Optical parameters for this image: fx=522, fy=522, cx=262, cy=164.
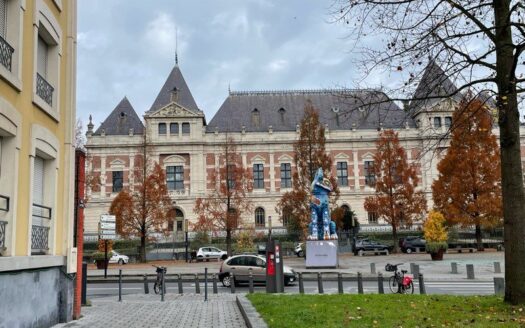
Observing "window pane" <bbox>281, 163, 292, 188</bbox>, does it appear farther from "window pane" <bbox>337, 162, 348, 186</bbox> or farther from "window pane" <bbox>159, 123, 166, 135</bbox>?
"window pane" <bbox>159, 123, 166, 135</bbox>

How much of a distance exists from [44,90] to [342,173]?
57.3 m

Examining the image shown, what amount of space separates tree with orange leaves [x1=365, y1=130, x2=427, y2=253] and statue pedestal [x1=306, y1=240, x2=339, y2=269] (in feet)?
54.4

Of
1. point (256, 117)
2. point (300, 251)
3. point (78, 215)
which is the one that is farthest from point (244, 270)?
point (256, 117)

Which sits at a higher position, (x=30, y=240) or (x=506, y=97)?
(x=506, y=97)

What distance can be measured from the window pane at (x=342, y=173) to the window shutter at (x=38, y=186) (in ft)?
187

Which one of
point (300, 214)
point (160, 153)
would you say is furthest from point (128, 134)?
point (300, 214)

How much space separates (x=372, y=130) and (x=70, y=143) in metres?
58.0

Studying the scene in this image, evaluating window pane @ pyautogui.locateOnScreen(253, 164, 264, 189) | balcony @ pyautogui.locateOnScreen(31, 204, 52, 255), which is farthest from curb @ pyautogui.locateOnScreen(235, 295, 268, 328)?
window pane @ pyautogui.locateOnScreen(253, 164, 264, 189)

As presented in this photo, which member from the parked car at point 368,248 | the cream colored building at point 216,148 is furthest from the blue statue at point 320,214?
the cream colored building at point 216,148

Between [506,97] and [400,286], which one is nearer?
[506,97]

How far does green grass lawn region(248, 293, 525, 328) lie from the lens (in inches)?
345

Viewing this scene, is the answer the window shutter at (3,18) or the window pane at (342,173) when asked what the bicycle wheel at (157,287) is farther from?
the window pane at (342,173)

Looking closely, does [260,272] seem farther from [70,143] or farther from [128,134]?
[128,134]

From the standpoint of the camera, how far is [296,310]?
35.6 ft
